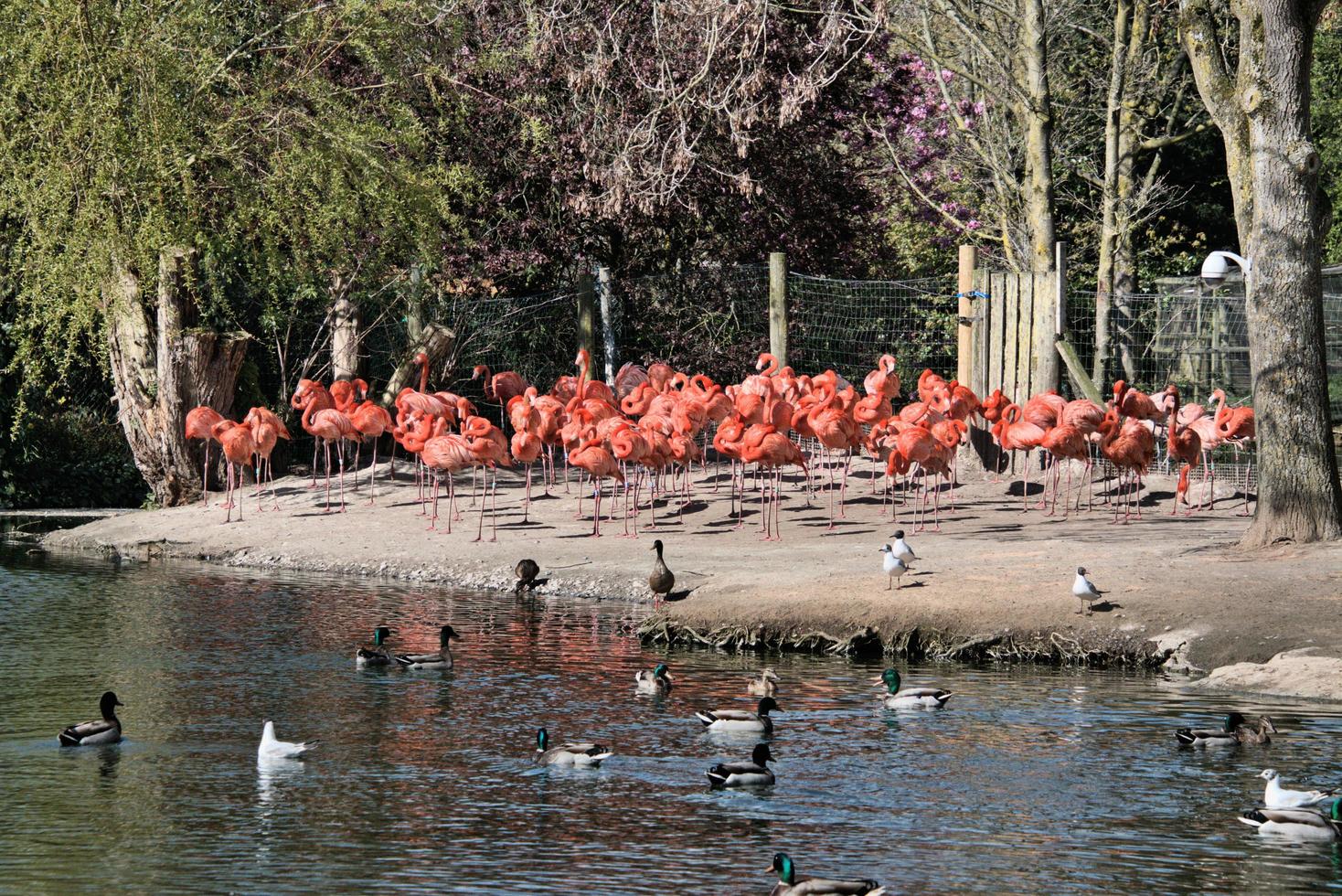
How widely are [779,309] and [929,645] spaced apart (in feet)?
29.6

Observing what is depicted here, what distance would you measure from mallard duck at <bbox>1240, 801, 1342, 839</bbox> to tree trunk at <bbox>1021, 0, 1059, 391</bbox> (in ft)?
35.9

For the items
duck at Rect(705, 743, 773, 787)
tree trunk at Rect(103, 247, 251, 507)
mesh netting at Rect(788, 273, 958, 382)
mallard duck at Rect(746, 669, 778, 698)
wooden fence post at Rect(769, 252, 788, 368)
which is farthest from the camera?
mesh netting at Rect(788, 273, 958, 382)

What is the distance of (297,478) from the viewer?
20.6 m

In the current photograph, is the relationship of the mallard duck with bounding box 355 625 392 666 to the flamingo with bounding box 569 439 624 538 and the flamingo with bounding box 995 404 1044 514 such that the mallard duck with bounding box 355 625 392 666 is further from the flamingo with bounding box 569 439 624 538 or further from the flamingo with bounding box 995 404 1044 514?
the flamingo with bounding box 995 404 1044 514

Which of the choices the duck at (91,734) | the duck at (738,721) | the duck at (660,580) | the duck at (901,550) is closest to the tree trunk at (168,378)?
the duck at (660,580)

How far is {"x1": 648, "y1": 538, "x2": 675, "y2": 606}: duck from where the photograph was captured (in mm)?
14062

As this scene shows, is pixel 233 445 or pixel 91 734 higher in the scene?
pixel 233 445

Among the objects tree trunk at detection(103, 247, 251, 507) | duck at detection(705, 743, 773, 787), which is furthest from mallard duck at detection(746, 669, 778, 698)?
tree trunk at detection(103, 247, 251, 507)

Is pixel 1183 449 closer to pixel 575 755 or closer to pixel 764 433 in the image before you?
pixel 764 433

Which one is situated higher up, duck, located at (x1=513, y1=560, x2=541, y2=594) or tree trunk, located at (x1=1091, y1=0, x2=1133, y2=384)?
tree trunk, located at (x1=1091, y1=0, x2=1133, y2=384)

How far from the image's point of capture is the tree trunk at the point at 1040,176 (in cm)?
1895

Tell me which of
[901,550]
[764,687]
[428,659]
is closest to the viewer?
[764,687]

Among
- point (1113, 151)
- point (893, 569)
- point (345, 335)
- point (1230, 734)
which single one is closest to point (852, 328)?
point (1113, 151)

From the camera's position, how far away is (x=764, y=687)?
11.0 meters
